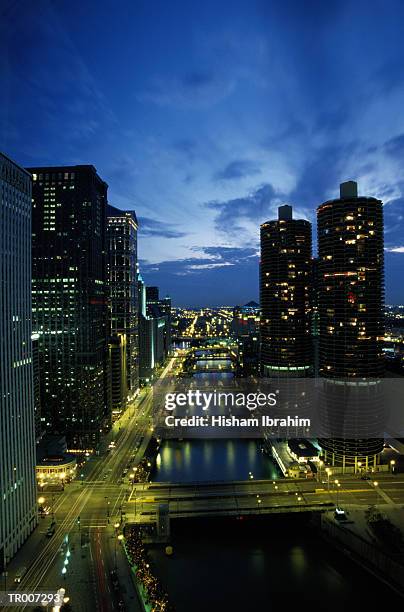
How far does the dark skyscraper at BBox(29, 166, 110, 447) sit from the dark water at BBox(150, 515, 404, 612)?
62.0 ft

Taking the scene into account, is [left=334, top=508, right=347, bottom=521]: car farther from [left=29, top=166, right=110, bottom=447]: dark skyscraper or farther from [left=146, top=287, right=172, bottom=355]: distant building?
[left=146, top=287, right=172, bottom=355]: distant building

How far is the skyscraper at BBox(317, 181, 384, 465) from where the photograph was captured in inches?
1506

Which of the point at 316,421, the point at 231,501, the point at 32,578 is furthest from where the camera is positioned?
the point at 316,421

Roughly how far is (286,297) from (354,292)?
1481cm

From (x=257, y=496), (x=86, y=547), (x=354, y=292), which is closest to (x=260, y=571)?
(x=257, y=496)

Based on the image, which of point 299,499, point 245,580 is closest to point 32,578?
point 245,580

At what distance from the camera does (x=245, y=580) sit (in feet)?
79.8

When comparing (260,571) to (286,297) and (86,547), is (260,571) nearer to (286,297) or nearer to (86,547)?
(86,547)

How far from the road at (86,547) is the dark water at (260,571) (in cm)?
292

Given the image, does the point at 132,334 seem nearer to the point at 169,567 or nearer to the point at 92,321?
the point at 92,321

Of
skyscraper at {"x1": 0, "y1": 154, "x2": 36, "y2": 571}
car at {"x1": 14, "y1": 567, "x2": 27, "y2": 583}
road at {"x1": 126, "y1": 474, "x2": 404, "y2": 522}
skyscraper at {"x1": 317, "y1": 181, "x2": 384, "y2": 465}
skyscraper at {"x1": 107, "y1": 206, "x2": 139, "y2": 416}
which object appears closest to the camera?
car at {"x1": 14, "y1": 567, "x2": 27, "y2": 583}

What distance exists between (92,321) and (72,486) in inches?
648

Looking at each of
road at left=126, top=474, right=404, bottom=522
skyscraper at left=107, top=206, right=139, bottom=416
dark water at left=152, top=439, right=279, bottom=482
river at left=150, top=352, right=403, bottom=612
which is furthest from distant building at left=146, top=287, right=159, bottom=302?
river at left=150, top=352, right=403, bottom=612

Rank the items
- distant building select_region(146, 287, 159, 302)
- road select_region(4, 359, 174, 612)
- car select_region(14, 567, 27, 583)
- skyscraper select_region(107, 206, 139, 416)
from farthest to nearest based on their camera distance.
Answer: distant building select_region(146, 287, 159, 302) < skyscraper select_region(107, 206, 139, 416) < car select_region(14, 567, 27, 583) < road select_region(4, 359, 174, 612)
